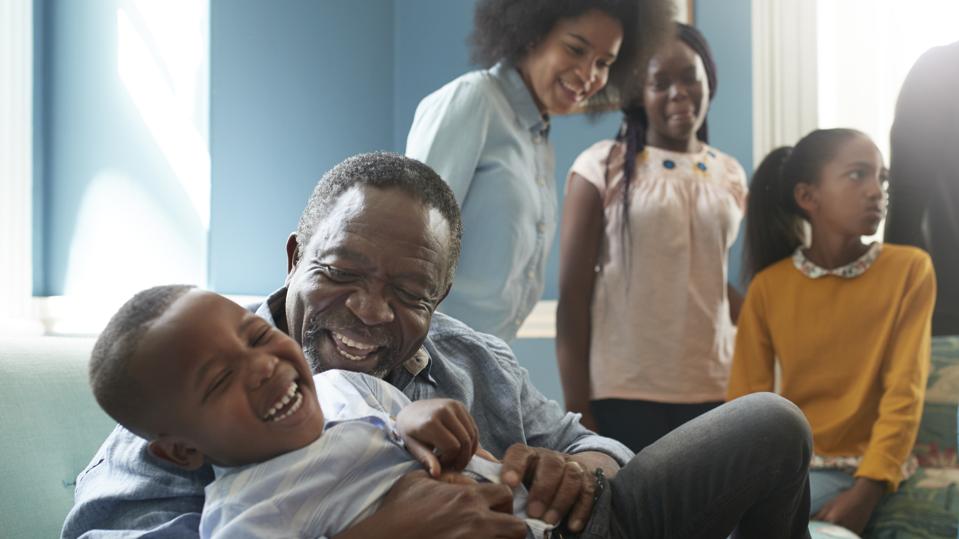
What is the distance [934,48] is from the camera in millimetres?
2619

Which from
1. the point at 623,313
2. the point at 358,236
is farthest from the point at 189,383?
the point at 623,313

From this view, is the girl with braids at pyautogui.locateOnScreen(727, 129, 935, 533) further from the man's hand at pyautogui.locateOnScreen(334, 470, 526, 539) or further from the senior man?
the man's hand at pyautogui.locateOnScreen(334, 470, 526, 539)

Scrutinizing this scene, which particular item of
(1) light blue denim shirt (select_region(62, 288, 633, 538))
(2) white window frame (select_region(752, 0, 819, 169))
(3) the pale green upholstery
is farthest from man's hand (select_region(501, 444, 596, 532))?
(2) white window frame (select_region(752, 0, 819, 169))

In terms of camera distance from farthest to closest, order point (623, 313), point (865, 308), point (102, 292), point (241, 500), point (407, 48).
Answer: point (407, 48) < point (102, 292) < point (623, 313) < point (865, 308) < point (241, 500)

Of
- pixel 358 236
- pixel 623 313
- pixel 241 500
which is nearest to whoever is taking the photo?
pixel 241 500

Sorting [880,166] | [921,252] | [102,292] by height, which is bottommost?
[102,292]

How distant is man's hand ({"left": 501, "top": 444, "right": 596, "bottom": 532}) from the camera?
1.22 meters

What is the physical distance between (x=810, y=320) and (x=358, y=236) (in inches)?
59.4

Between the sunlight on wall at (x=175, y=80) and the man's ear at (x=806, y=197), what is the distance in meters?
1.77

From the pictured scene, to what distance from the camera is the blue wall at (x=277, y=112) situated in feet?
10.1

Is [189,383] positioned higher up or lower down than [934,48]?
lower down

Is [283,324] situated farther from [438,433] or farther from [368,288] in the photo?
[438,433]

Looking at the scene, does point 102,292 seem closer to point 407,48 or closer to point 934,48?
point 407,48

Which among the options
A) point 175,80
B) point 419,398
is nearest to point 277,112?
point 175,80
